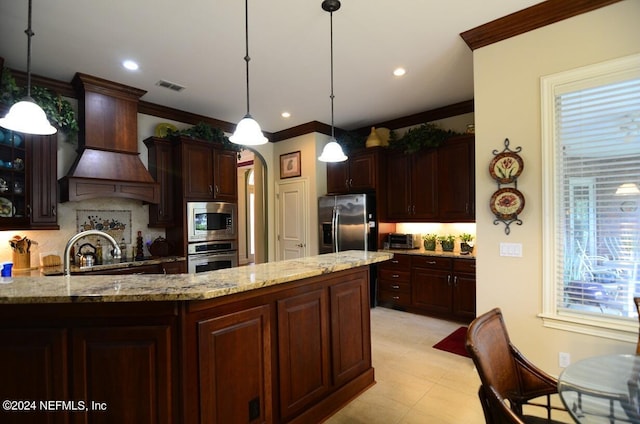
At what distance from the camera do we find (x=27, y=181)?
3.29 metres

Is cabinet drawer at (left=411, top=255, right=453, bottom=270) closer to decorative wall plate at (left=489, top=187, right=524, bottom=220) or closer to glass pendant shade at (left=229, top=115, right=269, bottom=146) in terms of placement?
decorative wall plate at (left=489, top=187, right=524, bottom=220)

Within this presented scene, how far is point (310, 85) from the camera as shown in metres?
3.83

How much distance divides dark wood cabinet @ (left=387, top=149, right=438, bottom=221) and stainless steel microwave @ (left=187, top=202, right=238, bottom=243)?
246cm

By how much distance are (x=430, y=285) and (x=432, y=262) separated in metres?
0.32

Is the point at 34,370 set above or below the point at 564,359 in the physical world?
above

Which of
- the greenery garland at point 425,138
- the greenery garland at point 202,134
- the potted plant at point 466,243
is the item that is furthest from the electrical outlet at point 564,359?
the greenery garland at point 202,134

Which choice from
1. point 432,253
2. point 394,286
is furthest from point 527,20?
point 394,286

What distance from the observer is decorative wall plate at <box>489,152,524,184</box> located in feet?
8.39

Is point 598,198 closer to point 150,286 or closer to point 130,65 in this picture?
point 150,286

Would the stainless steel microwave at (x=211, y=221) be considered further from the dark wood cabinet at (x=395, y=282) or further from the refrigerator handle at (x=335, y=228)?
the dark wood cabinet at (x=395, y=282)

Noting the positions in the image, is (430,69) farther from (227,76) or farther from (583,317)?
(583,317)

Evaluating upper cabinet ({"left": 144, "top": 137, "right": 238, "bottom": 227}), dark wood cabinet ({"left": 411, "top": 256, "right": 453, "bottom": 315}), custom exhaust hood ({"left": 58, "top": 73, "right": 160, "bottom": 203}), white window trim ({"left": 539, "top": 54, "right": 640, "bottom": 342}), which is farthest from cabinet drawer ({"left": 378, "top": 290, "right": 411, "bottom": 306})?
custom exhaust hood ({"left": 58, "top": 73, "right": 160, "bottom": 203})

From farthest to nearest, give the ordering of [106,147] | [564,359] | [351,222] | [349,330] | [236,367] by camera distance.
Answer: [351,222], [106,147], [349,330], [564,359], [236,367]

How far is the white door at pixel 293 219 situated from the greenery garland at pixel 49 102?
3.14 metres
